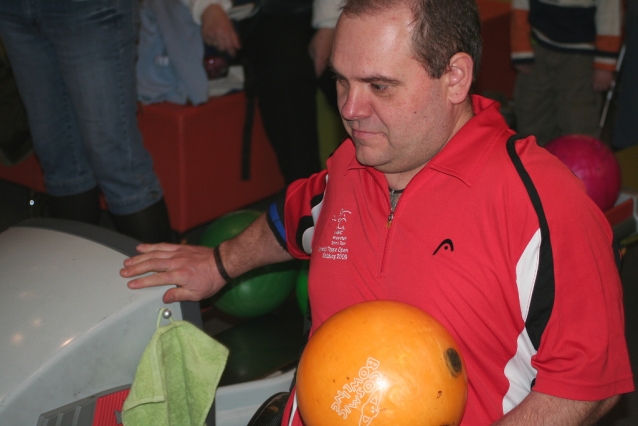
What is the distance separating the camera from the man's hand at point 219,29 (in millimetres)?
2562

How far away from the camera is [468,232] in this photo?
43.9 inches

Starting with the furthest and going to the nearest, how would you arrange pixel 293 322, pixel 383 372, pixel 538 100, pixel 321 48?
pixel 538 100
pixel 321 48
pixel 293 322
pixel 383 372

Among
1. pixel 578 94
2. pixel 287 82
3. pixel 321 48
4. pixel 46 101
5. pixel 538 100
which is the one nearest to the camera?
pixel 46 101

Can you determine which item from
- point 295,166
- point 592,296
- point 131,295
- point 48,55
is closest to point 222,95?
point 295,166

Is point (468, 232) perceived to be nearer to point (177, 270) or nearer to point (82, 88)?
point (177, 270)

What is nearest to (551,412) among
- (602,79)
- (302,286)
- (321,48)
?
(302,286)

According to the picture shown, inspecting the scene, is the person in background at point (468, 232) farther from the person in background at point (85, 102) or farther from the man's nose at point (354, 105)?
the person in background at point (85, 102)

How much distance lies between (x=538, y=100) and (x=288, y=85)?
5.04 ft

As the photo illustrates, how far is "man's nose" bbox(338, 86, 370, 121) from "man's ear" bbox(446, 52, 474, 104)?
15 centimetres

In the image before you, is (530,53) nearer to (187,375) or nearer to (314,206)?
(314,206)

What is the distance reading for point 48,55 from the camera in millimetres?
1872

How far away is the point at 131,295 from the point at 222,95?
1.85m

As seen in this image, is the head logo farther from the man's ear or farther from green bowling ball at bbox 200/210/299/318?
green bowling ball at bbox 200/210/299/318

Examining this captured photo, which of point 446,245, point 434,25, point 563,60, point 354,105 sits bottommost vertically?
point 563,60
